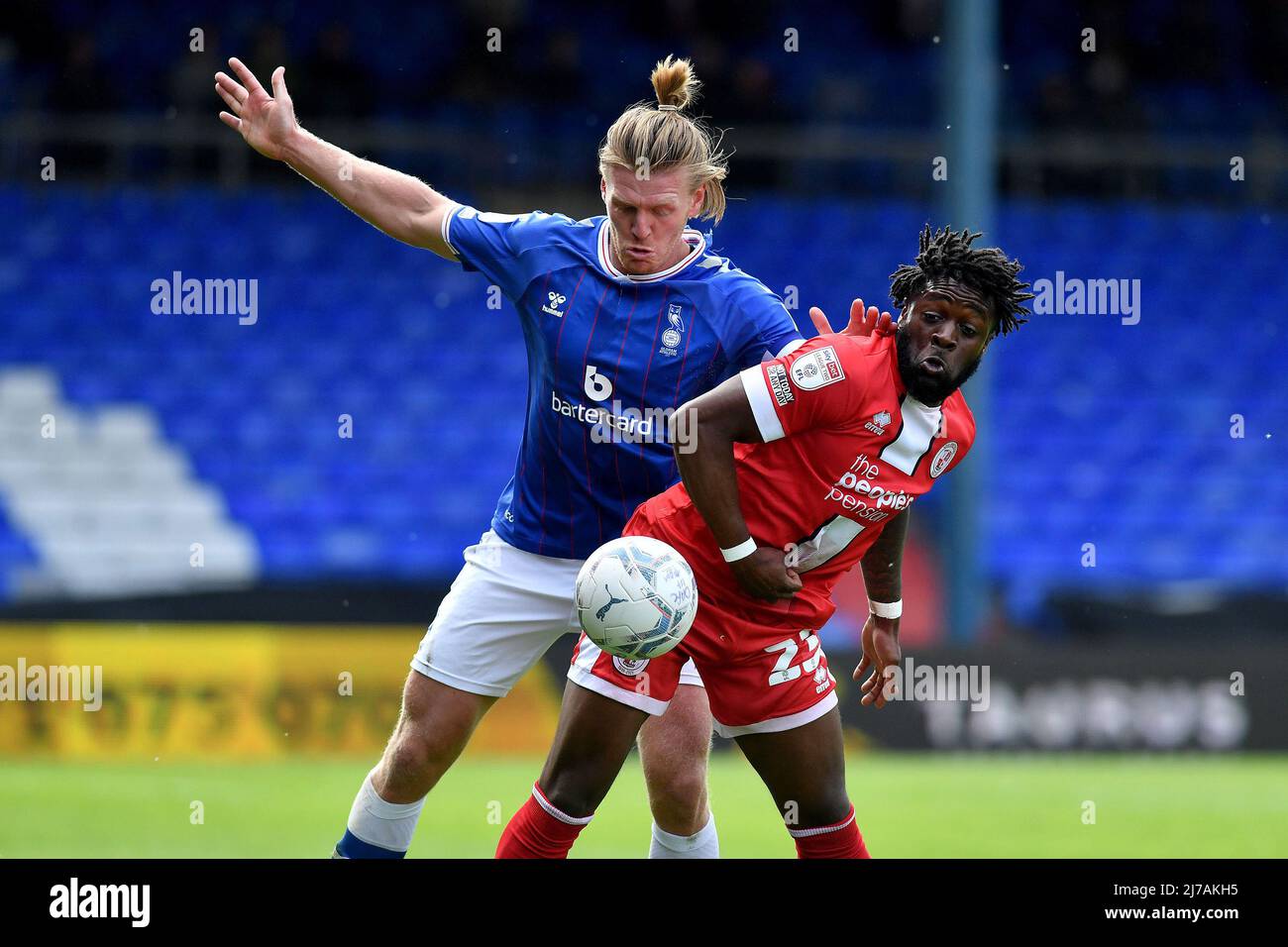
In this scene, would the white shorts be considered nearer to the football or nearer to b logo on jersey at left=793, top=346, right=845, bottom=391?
the football

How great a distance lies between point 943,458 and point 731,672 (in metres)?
0.83

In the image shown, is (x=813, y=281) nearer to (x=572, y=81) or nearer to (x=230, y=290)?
(x=572, y=81)

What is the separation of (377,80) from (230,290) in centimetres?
227

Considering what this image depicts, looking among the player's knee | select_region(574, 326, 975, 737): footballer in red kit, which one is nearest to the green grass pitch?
the player's knee

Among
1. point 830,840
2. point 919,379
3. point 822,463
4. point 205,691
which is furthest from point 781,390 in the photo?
point 205,691

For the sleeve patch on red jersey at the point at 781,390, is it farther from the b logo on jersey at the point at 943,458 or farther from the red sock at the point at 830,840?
the red sock at the point at 830,840

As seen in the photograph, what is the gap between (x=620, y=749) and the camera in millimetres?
4680

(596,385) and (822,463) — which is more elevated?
(596,385)

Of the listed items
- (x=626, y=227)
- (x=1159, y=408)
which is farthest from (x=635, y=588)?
(x=1159, y=408)

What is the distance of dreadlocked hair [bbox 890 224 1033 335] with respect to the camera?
456 centimetres

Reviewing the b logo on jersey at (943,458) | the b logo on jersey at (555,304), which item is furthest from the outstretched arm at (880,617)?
the b logo on jersey at (555,304)

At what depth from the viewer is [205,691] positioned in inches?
392

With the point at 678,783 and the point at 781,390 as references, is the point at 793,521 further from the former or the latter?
the point at 678,783

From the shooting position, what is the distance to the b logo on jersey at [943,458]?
4.70 meters
